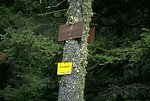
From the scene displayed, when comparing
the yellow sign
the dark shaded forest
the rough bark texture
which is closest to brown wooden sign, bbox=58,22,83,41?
the rough bark texture

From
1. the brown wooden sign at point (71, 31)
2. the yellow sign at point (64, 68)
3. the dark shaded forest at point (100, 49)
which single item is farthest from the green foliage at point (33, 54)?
the yellow sign at point (64, 68)

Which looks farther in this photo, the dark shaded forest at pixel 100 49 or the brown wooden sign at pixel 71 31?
the dark shaded forest at pixel 100 49

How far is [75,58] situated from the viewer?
15.3 feet

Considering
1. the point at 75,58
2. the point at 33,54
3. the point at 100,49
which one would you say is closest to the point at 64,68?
the point at 75,58

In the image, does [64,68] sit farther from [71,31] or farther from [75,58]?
[71,31]

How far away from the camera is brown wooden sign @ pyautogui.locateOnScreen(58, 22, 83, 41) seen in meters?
4.58

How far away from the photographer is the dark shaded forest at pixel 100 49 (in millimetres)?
6207

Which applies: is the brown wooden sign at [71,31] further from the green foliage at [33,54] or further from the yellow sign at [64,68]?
the green foliage at [33,54]

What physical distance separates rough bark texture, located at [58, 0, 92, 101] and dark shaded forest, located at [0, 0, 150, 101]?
1.25m

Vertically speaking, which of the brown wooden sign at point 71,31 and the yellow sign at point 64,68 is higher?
the brown wooden sign at point 71,31

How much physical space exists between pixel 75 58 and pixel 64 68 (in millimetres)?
210

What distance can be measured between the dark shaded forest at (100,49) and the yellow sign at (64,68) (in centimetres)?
137

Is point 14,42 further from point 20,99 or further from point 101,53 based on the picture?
point 20,99

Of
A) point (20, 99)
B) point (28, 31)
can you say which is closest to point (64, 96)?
point (28, 31)
